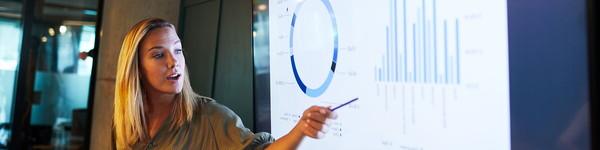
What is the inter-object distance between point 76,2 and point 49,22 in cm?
30

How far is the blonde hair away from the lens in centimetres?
173

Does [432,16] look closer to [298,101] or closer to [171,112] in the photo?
[298,101]

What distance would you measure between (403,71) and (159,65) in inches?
35.9

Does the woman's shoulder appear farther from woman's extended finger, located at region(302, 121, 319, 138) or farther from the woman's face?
woman's extended finger, located at region(302, 121, 319, 138)

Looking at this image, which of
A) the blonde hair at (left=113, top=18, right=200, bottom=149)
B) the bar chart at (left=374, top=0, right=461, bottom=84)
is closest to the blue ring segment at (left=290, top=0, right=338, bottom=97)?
the bar chart at (left=374, top=0, right=461, bottom=84)

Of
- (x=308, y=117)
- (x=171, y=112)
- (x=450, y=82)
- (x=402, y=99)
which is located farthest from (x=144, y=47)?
(x=450, y=82)

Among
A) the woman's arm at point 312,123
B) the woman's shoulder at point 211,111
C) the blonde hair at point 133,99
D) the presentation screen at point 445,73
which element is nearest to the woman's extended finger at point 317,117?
the woman's arm at point 312,123

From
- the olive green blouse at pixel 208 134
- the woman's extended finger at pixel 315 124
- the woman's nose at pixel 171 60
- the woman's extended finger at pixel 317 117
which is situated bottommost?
the olive green blouse at pixel 208 134

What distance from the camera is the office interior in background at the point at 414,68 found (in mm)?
1175

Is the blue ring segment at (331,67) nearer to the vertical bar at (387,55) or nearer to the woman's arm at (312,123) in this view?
the vertical bar at (387,55)

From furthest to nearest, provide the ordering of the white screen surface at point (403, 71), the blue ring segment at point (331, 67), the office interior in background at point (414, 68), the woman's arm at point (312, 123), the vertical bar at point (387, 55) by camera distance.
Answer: the blue ring segment at point (331, 67) < the vertical bar at point (387, 55) < the woman's arm at point (312, 123) < the white screen surface at point (403, 71) < the office interior in background at point (414, 68)

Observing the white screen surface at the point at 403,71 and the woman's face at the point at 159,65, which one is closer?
the white screen surface at the point at 403,71

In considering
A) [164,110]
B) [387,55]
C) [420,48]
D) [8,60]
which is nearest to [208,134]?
[164,110]

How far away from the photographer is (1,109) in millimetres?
4215
